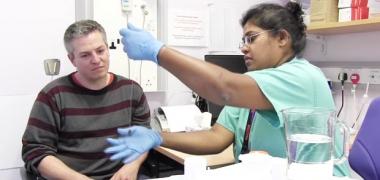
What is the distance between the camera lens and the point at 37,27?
211cm

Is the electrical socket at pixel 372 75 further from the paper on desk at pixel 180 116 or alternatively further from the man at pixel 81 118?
the man at pixel 81 118

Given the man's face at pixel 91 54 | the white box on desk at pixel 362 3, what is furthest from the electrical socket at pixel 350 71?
the man's face at pixel 91 54

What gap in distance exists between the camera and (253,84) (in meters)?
1.07

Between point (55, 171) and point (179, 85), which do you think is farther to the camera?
point (179, 85)

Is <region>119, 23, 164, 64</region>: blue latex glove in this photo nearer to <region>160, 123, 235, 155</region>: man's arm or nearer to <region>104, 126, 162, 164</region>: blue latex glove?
<region>104, 126, 162, 164</region>: blue latex glove

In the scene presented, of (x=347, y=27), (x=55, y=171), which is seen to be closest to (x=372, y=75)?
(x=347, y=27)

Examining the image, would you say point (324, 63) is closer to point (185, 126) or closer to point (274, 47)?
point (185, 126)

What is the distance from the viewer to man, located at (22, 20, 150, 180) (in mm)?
1694

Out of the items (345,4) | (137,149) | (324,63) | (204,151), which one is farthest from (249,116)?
(324,63)

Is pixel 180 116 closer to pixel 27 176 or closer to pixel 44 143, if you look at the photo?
pixel 44 143

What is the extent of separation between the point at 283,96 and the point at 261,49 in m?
0.25

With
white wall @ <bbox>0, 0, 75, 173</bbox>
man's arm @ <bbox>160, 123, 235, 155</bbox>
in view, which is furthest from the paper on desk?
white wall @ <bbox>0, 0, 75, 173</bbox>

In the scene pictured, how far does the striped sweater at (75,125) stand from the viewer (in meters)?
1.69

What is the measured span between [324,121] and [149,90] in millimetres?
1655
